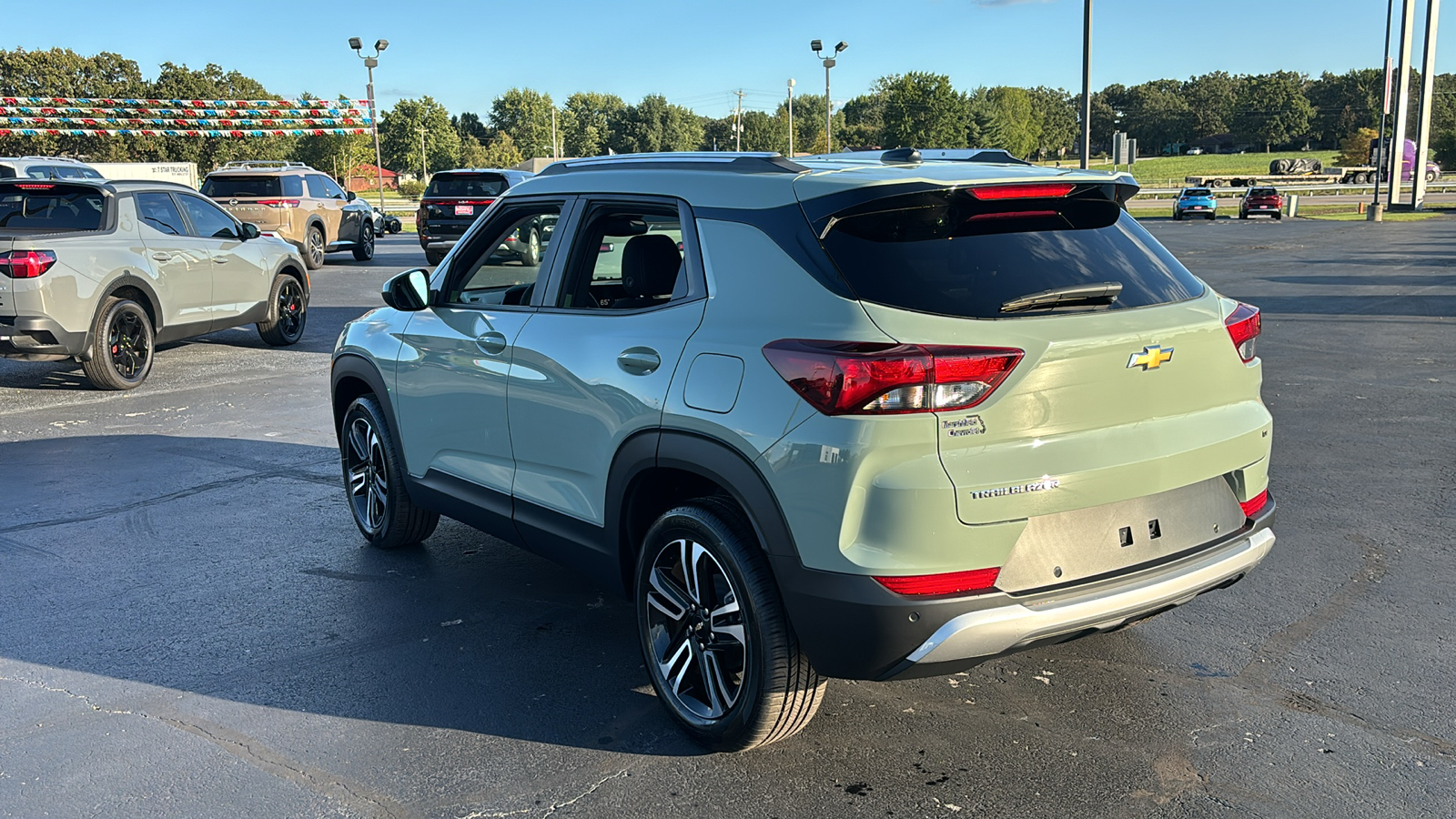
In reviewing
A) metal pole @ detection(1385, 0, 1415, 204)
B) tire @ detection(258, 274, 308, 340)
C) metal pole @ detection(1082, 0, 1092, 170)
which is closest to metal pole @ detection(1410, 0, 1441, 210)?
metal pole @ detection(1385, 0, 1415, 204)

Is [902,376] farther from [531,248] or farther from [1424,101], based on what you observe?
[1424,101]

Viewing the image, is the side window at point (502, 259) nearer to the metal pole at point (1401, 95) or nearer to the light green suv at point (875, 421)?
the light green suv at point (875, 421)

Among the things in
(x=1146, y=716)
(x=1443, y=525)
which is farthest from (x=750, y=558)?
(x=1443, y=525)

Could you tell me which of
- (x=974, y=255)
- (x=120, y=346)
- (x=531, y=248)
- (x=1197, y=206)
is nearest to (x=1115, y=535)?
(x=974, y=255)

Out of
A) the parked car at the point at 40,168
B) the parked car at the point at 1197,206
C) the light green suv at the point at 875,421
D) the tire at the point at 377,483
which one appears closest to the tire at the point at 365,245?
the parked car at the point at 40,168

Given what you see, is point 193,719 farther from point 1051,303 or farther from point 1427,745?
point 1427,745

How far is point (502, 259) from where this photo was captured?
16.9 ft

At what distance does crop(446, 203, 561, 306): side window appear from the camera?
4598mm

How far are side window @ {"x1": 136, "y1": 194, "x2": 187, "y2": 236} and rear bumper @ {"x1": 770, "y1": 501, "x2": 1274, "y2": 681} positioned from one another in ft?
31.8

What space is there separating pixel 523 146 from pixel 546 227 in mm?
155520

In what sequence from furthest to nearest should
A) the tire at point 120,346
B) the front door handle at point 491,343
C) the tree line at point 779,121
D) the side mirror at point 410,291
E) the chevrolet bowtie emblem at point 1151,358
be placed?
1. the tree line at point 779,121
2. the tire at point 120,346
3. the side mirror at point 410,291
4. the front door handle at point 491,343
5. the chevrolet bowtie emblem at point 1151,358

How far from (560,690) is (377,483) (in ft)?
6.67

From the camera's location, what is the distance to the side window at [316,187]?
22422mm

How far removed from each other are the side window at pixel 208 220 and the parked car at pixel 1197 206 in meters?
41.7
